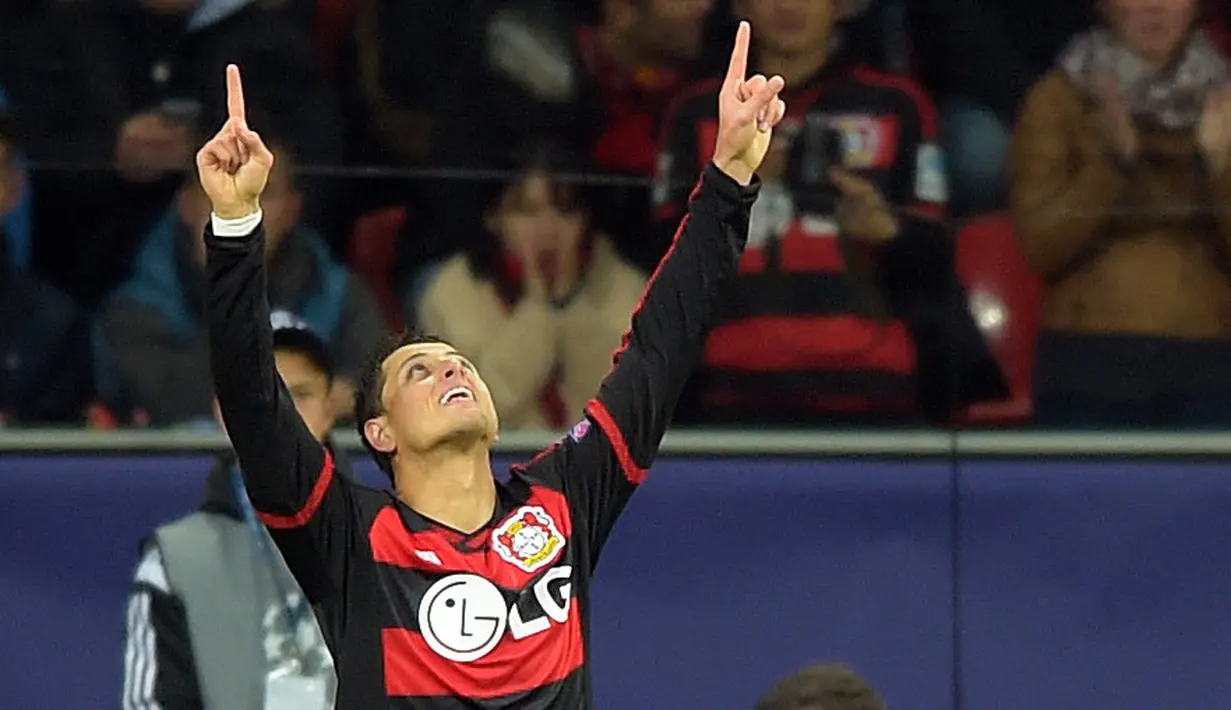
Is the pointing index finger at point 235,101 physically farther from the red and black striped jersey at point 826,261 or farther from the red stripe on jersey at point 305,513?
the red and black striped jersey at point 826,261

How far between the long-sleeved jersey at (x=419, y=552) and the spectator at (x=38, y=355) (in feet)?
6.13

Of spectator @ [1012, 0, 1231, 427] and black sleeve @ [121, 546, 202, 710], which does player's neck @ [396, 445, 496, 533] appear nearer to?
black sleeve @ [121, 546, 202, 710]

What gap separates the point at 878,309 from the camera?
5.02 meters

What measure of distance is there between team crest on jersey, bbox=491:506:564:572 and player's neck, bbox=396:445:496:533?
4 cm

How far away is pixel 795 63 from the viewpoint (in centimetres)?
491

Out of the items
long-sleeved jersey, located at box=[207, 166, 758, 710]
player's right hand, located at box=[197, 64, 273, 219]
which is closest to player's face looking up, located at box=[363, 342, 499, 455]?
long-sleeved jersey, located at box=[207, 166, 758, 710]

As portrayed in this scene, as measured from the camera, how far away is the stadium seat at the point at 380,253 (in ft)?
16.4

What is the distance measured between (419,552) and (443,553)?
0.11 feet

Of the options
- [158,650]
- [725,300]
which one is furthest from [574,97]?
[158,650]

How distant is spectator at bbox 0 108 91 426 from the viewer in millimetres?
5074

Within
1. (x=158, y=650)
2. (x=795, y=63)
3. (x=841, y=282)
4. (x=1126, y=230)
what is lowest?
(x=158, y=650)

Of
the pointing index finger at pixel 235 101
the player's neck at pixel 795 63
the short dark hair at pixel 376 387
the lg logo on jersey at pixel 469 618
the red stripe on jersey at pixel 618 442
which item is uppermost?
the player's neck at pixel 795 63

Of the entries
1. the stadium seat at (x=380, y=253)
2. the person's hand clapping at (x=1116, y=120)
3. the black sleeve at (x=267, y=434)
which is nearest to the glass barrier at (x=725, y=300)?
the stadium seat at (x=380, y=253)

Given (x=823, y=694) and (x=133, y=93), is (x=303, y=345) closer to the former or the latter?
(x=133, y=93)
